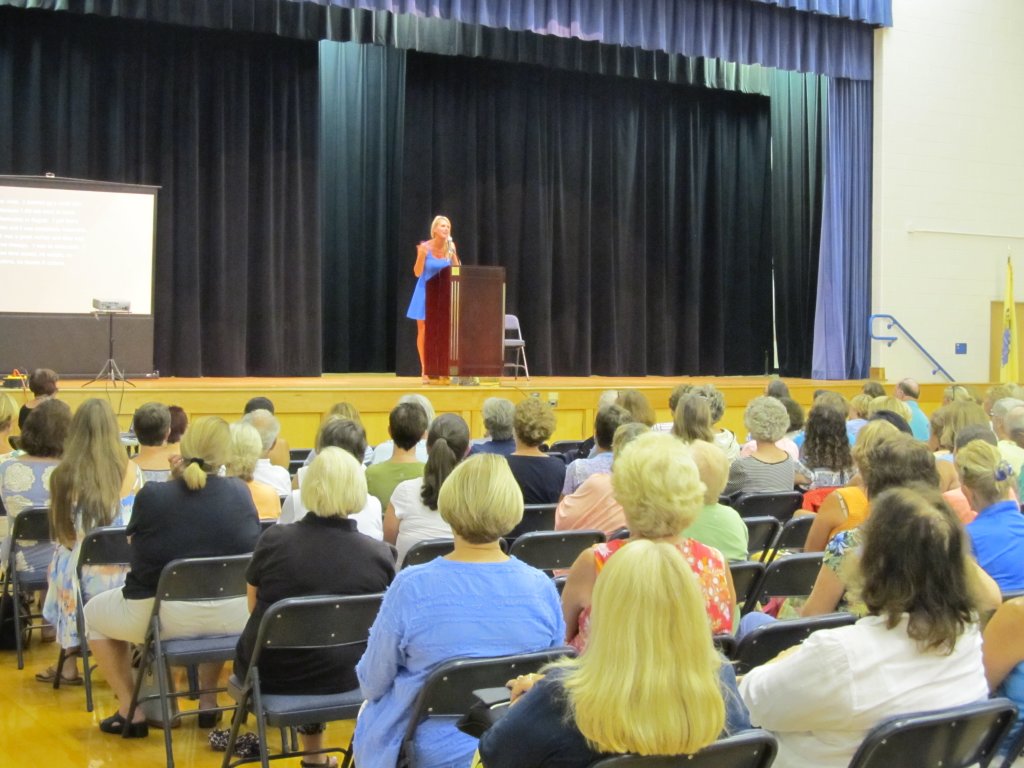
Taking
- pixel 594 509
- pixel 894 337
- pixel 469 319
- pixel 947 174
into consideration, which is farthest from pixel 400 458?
pixel 947 174

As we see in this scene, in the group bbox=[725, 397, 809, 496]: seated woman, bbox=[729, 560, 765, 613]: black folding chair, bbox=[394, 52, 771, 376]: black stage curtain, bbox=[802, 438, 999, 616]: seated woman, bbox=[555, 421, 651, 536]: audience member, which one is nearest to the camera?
bbox=[802, 438, 999, 616]: seated woman

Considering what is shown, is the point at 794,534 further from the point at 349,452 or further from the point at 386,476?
the point at 349,452

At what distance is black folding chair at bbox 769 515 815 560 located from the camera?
4.38 meters

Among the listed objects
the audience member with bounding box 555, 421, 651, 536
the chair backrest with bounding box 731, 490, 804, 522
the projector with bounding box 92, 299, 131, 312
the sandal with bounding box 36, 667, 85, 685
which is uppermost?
the projector with bounding box 92, 299, 131, 312

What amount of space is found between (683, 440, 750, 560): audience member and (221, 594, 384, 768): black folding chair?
1.06 meters

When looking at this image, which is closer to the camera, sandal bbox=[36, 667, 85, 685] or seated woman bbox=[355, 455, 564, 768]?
seated woman bbox=[355, 455, 564, 768]

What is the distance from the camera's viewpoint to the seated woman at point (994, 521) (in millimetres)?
Answer: 3242

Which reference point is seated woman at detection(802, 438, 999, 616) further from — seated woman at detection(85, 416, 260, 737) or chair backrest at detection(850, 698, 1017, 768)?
seated woman at detection(85, 416, 260, 737)

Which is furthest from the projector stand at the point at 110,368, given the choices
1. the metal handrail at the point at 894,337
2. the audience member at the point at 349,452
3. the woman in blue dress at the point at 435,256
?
the metal handrail at the point at 894,337

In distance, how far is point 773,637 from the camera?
2840mm

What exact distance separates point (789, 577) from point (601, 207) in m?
10.1

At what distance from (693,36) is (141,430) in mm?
7941

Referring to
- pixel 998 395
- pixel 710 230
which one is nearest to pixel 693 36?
pixel 710 230

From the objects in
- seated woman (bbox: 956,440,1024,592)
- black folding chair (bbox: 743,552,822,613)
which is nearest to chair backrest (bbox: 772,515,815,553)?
black folding chair (bbox: 743,552,822,613)
